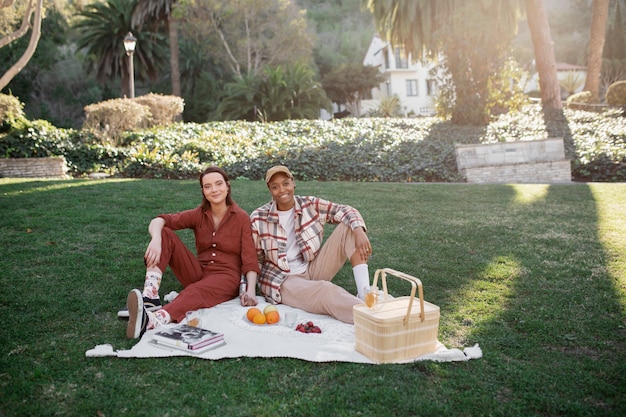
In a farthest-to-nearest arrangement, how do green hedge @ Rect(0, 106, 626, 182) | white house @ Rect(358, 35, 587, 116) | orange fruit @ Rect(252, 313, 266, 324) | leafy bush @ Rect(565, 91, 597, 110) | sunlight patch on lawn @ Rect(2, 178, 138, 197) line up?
white house @ Rect(358, 35, 587, 116), leafy bush @ Rect(565, 91, 597, 110), green hedge @ Rect(0, 106, 626, 182), sunlight patch on lawn @ Rect(2, 178, 138, 197), orange fruit @ Rect(252, 313, 266, 324)

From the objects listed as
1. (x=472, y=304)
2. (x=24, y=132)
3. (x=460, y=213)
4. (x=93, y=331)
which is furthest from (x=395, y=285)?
(x=24, y=132)

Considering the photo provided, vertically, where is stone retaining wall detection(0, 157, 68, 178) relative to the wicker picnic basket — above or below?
above

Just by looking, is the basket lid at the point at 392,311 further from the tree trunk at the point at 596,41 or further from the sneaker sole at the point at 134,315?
the tree trunk at the point at 596,41

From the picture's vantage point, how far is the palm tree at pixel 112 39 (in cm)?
2556

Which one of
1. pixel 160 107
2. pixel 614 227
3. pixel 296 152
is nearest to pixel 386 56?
pixel 160 107

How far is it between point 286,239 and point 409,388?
1679 mm

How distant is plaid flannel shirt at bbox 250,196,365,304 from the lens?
4082mm

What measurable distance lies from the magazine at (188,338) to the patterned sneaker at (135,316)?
15 centimetres

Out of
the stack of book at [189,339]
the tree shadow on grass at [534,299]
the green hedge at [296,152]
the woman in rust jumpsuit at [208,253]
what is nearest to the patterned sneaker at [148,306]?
the woman in rust jumpsuit at [208,253]

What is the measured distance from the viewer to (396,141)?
43.1ft

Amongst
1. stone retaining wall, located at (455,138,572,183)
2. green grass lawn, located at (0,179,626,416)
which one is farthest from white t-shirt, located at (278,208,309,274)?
stone retaining wall, located at (455,138,572,183)

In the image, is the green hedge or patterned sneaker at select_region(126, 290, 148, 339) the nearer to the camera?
patterned sneaker at select_region(126, 290, 148, 339)

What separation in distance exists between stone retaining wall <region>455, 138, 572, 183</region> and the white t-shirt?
764 cm

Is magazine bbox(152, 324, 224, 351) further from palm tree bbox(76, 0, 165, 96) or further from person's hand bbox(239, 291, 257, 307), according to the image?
palm tree bbox(76, 0, 165, 96)
